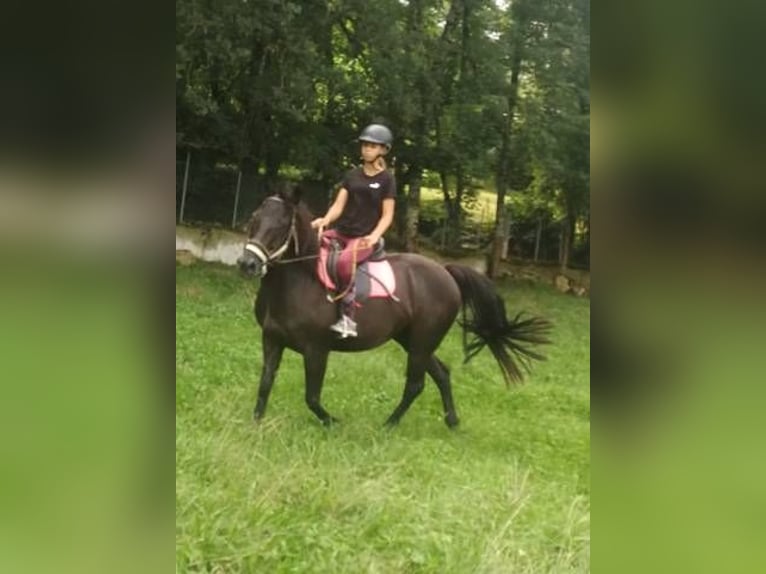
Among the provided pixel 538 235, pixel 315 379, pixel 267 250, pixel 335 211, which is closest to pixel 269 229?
pixel 267 250

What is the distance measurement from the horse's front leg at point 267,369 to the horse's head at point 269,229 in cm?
17

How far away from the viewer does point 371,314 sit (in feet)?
6.67

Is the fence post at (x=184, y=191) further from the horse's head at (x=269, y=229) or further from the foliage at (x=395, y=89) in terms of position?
the horse's head at (x=269, y=229)

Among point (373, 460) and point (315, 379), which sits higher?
point (315, 379)

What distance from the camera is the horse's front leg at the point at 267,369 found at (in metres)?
1.90

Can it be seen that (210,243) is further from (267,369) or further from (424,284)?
(424,284)

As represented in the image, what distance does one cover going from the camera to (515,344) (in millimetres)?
1806

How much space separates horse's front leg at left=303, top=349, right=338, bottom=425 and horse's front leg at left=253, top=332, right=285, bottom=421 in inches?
2.8

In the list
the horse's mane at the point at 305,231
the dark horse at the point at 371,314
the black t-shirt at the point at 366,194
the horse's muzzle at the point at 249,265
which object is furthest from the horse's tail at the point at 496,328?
the horse's muzzle at the point at 249,265

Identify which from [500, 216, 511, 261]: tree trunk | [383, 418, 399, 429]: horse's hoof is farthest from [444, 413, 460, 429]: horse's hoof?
[500, 216, 511, 261]: tree trunk

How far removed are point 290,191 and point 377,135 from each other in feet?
0.78

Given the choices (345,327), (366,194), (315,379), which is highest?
Answer: (366,194)

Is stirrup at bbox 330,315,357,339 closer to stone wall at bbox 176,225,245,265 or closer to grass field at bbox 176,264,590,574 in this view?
grass field at bbox 176,264,590,574
